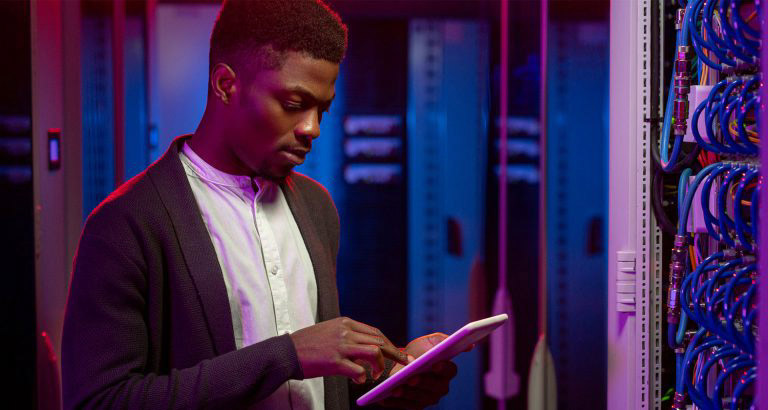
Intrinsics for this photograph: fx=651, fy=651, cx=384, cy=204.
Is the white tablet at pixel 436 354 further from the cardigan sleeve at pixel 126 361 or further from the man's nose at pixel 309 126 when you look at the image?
the man's nose at pixel 309 126

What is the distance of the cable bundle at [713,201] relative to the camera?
1.49 metres

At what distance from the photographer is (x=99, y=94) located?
2584mm

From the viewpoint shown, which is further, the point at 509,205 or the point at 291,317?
the point at 509,205

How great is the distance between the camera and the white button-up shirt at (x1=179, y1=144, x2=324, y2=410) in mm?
1381

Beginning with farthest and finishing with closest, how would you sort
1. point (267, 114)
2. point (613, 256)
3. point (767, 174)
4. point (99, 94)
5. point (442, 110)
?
point (442, 110)
point (99, 94)
point (613, 256)
point (267, 114)
point (767, 174)

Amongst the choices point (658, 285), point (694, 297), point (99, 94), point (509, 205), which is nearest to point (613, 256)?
point (658, 285)

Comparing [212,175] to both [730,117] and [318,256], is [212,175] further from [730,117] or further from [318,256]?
[730,117]

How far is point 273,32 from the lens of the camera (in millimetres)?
1399

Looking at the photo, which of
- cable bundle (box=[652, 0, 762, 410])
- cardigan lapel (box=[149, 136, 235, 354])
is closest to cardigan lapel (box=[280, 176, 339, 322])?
cardigan lapel (box=[149, 136, 235, 354])

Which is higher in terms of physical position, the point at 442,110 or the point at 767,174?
the point at 442,110

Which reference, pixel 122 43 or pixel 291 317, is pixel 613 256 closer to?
pixel 291 317

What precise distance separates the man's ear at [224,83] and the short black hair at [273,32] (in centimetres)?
3

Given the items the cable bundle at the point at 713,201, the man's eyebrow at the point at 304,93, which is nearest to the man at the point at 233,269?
the man's eyebrow at the point at 304,93

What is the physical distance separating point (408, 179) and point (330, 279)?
1.35 metres
